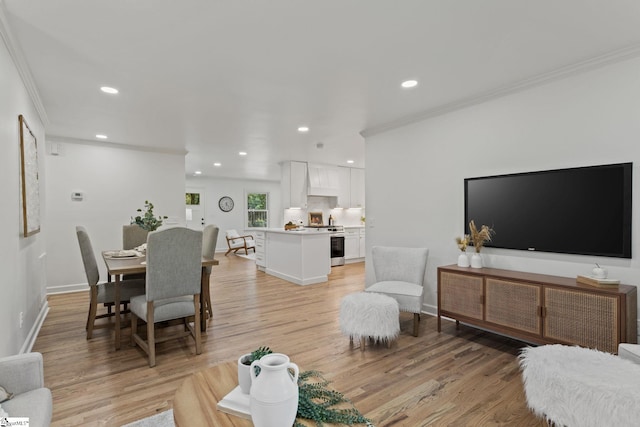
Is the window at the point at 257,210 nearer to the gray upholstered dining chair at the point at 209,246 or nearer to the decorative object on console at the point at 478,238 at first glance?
the gray upholstered dining chair at the point at 209,246

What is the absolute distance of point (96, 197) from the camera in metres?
5.32

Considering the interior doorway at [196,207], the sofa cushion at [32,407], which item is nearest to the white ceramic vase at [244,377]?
the sofa cushion at [32,407]

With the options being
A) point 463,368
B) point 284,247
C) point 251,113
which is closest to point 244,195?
point 284,247

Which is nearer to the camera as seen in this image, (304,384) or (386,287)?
(304,384)

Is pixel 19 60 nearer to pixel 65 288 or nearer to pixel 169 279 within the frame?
pixel 169 279

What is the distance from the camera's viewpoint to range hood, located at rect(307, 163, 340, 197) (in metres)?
7.49

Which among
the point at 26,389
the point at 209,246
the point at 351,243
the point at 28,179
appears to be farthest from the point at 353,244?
the point at 26,389

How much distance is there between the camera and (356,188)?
852cm

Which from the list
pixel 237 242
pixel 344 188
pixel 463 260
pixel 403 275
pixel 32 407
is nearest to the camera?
pixel 32 407

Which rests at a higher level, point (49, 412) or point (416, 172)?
point (416, 172)

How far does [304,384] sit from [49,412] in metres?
1.10

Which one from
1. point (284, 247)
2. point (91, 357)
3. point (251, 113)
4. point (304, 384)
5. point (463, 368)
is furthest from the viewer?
point (284, 247)

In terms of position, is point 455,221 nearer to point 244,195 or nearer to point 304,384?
point 304,384

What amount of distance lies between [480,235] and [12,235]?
400 centimetres
